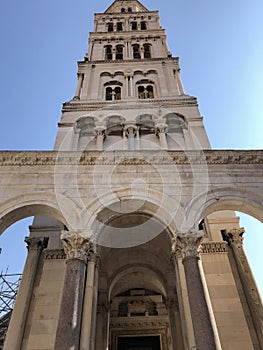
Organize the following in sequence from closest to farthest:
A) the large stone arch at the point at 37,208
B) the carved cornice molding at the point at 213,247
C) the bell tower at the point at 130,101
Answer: the large stone arch at the point at 37,208
the carved cornice molding at the point at 213,247
the bell tower at the point at 130,101

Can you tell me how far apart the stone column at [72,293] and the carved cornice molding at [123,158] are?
9.73ft

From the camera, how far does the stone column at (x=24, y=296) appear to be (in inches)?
332

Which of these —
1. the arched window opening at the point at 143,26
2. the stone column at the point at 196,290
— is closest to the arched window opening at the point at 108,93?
the arched window opening at the point at 143,26

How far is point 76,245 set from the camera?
7.85m

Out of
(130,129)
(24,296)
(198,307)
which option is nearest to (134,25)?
(130,129)

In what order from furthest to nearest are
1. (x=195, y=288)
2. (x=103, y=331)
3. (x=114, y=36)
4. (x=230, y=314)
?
(x=114, y=36), (x=103, y=331), (x=230, y=314), (x=195, y=288)

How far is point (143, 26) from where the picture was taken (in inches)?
1047

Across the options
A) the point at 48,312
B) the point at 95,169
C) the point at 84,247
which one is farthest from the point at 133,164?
the point at 48,312

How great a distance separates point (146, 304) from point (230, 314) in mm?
6263

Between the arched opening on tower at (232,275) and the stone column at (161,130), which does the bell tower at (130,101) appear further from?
A: the arched opening on tower at (232,275)

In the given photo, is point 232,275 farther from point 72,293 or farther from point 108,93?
point 108,93

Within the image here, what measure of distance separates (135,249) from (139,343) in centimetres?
443

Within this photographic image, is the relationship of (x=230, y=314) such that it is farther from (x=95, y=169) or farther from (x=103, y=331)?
(x=95, y=169)

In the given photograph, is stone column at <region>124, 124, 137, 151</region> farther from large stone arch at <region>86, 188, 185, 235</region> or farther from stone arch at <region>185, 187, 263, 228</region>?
stone arch at <region>185, 187, 263, 228</region>
